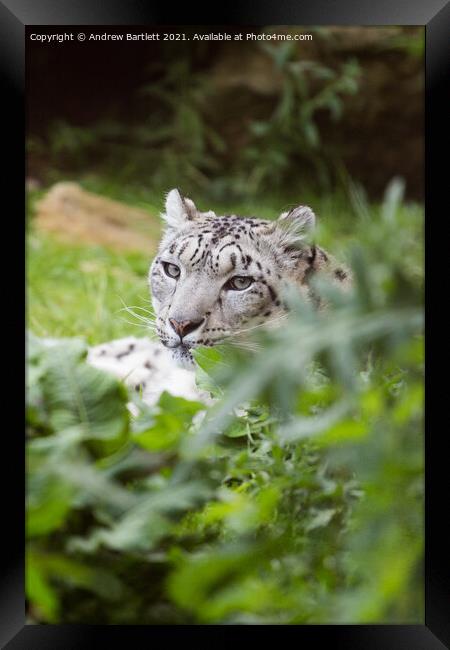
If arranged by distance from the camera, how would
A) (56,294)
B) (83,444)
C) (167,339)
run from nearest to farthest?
1. (83,444)
2. (167,339)
3. (56,294)

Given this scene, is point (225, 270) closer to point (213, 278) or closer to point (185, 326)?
point (213, 278)

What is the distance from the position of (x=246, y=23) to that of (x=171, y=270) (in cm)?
80

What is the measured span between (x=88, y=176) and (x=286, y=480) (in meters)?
2.61

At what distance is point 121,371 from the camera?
90.7 inches

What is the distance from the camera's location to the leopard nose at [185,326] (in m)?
2.03


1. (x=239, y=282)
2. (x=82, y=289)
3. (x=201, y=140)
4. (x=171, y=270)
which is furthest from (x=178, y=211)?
(x=201, y=140)

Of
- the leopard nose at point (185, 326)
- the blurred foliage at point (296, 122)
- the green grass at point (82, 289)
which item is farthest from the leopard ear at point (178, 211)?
the blurred foliage at point (296, 122)

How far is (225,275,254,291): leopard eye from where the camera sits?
2.10m

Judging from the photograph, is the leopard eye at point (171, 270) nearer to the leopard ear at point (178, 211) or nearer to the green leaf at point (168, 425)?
the leopard ear at point (178, 211)

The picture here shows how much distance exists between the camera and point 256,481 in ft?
5.01

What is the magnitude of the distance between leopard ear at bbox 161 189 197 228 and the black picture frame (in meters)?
0.68

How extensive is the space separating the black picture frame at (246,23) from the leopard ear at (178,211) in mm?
676
